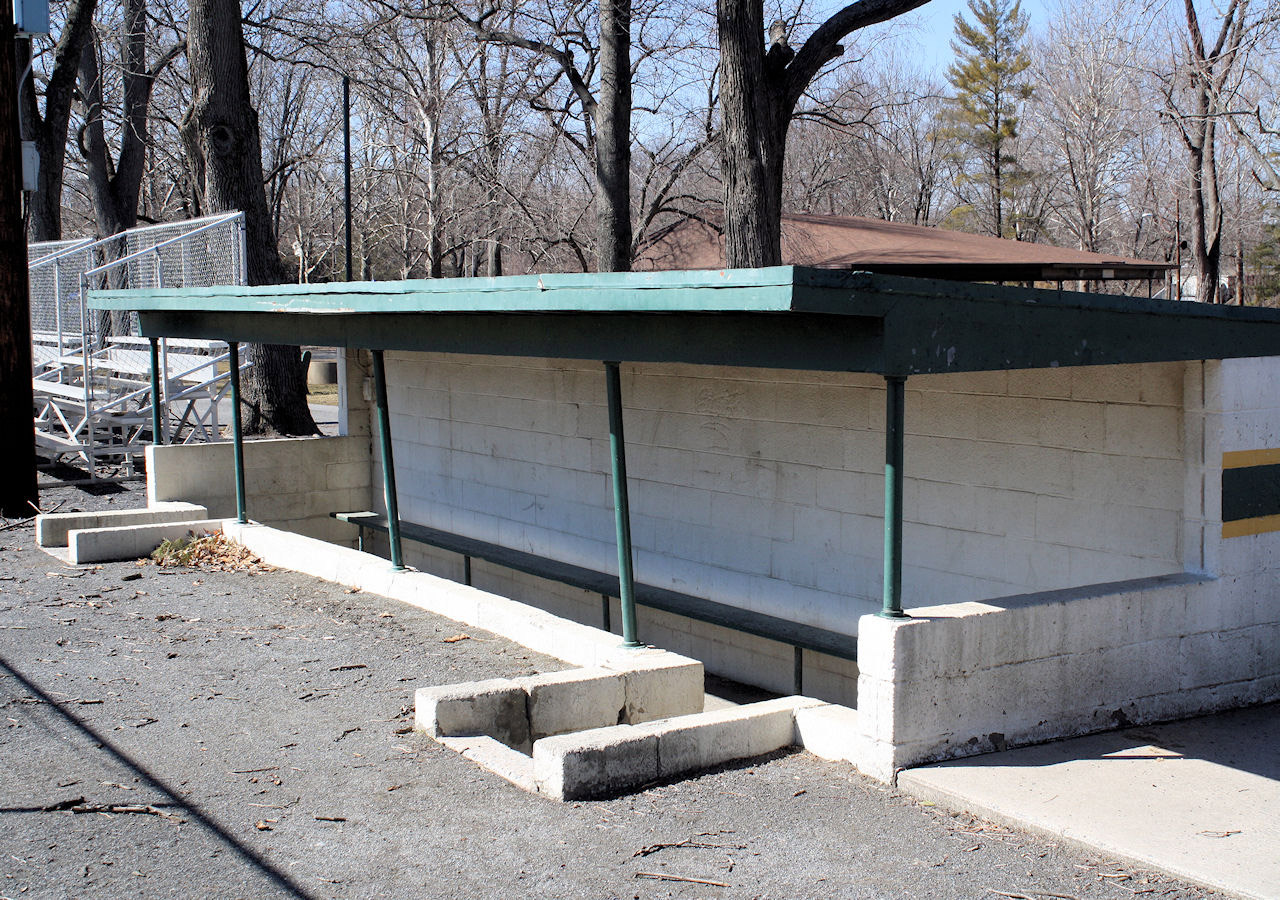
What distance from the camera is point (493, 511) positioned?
11789 mm

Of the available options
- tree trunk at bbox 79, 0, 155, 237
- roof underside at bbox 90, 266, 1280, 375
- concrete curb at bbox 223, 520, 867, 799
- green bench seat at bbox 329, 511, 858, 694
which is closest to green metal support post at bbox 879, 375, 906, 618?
roof underside at bbox 90, 266, 1280, 375

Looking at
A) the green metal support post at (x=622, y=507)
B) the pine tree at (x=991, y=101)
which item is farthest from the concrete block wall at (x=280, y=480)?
the pine tree at (x=991, y=101)

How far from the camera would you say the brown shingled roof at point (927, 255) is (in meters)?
17.0

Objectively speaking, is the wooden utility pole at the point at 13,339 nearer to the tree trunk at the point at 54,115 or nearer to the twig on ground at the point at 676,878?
the tree trunk at the point at 54,115

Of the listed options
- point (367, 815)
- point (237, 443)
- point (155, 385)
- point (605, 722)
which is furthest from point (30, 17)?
point (367, 815)

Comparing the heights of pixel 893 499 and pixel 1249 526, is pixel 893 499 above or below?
above

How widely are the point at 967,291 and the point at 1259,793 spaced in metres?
2.42

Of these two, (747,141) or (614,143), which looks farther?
(614,143)

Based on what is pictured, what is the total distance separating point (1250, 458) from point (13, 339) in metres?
11.6

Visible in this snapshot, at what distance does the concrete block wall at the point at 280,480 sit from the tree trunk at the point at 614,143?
20.0 feet

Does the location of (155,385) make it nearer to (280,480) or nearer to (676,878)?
(280,480)

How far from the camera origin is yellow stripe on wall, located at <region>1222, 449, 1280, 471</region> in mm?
6262

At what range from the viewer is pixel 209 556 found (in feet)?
33.5

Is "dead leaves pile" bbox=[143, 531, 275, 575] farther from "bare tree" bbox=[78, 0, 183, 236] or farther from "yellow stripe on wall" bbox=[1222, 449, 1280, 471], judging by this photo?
"bare tree" bbox=[78, 0, 183, 236]
